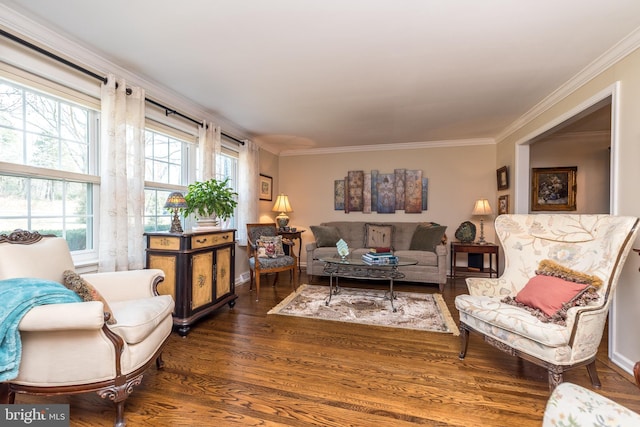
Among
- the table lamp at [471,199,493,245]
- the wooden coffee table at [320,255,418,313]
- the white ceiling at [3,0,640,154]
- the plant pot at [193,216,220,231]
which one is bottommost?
the wooden coffee table at [320,255,418,313]

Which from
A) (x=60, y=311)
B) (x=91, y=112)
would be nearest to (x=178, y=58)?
(x=91, y=112)

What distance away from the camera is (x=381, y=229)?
4.82 metres

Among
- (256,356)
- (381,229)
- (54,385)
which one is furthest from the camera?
(381,229)

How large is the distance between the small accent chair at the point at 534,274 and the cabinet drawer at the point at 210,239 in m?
2.36

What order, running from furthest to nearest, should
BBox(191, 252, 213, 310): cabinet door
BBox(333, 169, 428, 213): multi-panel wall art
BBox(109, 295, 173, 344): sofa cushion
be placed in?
BBox(333, 169, 428, 213): multi-panel wall art
BBox(191, 252, 213, 310): cabinet door
BBox(109, 295, 173, 344): sofa cushion

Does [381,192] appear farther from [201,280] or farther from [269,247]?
[201,280]

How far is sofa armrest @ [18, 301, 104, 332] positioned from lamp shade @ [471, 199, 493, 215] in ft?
15.8

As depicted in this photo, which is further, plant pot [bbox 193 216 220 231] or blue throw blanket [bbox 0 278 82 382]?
plant pot [bbox 193 216 220 231]

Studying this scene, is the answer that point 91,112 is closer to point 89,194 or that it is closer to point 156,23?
point 89,194

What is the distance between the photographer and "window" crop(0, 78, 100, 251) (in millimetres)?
1926

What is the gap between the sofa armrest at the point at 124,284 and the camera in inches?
75.8

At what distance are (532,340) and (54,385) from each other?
8.67 feet

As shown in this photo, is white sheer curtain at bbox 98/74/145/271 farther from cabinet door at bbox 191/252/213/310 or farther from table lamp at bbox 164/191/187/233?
cabinet door at bbox 191/252/213/310

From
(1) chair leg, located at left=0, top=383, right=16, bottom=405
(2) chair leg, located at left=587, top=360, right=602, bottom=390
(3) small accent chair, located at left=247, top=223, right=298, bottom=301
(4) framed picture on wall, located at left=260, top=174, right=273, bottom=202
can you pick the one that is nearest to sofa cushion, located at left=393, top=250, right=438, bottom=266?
(3) small accent chair, located at left=247, top=223, right=298, bottom=301
